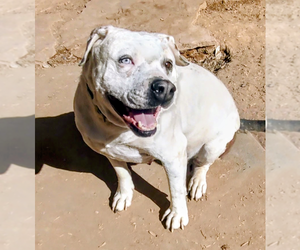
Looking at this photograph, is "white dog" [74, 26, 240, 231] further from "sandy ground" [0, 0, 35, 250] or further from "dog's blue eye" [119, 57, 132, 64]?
"sandy ground" [0, 0, 35, 250]

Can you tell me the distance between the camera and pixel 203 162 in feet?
13.3

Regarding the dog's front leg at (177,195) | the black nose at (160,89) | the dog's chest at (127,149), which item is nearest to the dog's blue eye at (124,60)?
the black nose at (160,89)

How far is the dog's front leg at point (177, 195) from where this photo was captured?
3409 millimetres

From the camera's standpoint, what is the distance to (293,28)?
6.22 metres

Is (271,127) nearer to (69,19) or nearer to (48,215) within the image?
(48,215)

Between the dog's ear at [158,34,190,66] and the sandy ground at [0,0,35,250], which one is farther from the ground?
the dog's ear at [158,34,190,66]

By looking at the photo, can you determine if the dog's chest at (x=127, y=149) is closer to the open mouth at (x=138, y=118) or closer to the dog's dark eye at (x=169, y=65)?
the open mouth at (x=138, y=118)

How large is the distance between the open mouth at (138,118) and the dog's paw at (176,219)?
1.14m

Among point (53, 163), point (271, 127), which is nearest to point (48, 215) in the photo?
point (53, 163)

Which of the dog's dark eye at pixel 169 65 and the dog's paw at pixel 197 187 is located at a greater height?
the dog's dark eye at pixel 169 65

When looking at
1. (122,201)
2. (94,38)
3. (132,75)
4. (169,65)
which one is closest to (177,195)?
(122,201)

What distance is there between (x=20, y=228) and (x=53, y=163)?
75 cm

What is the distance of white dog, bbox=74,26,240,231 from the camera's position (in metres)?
2.75

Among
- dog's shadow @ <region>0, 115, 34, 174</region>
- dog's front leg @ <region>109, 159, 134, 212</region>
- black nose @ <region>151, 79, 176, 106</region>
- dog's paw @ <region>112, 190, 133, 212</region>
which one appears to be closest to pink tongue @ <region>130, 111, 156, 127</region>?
black nose @ <region>151, 79, 176, 106</region>
